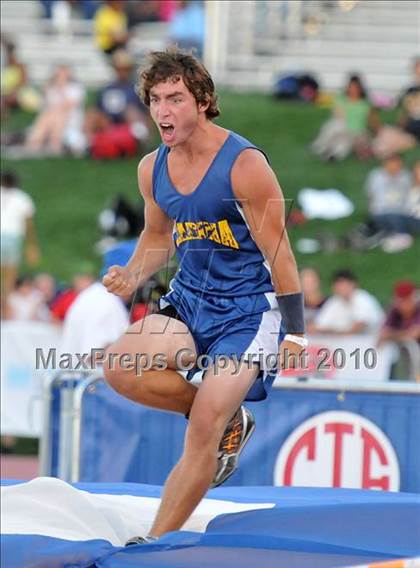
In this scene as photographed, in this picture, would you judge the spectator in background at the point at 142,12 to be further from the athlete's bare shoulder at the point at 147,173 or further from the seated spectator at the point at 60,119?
the athlete's bare shoulder at the point at 147,173

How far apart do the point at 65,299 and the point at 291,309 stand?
6232 mm

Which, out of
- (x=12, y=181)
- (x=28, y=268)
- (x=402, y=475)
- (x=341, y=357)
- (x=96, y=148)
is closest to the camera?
(x=402, y=475)

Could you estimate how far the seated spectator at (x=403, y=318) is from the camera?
9867 millimetres

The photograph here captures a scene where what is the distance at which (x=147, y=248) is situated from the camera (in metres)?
5.27

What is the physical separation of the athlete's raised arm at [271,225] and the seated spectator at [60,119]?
11282mm

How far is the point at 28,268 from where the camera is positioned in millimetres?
13773

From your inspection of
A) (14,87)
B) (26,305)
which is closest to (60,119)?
(14,87)

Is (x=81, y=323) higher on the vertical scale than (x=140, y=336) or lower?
lower

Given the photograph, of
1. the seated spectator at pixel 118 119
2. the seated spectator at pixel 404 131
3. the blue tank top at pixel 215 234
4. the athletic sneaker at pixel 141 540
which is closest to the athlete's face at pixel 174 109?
the blue tank top at pixel 215 234

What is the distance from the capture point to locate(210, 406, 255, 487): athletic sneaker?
5.02 metres

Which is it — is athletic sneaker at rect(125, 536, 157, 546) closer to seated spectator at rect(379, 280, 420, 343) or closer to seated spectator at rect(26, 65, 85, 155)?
seated spectator at rect(379, 280, 420, 343)

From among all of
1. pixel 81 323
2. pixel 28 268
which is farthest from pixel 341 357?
pixel 28 268

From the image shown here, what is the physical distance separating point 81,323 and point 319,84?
930 cm

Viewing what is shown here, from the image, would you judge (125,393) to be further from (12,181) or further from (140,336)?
(12,181)
